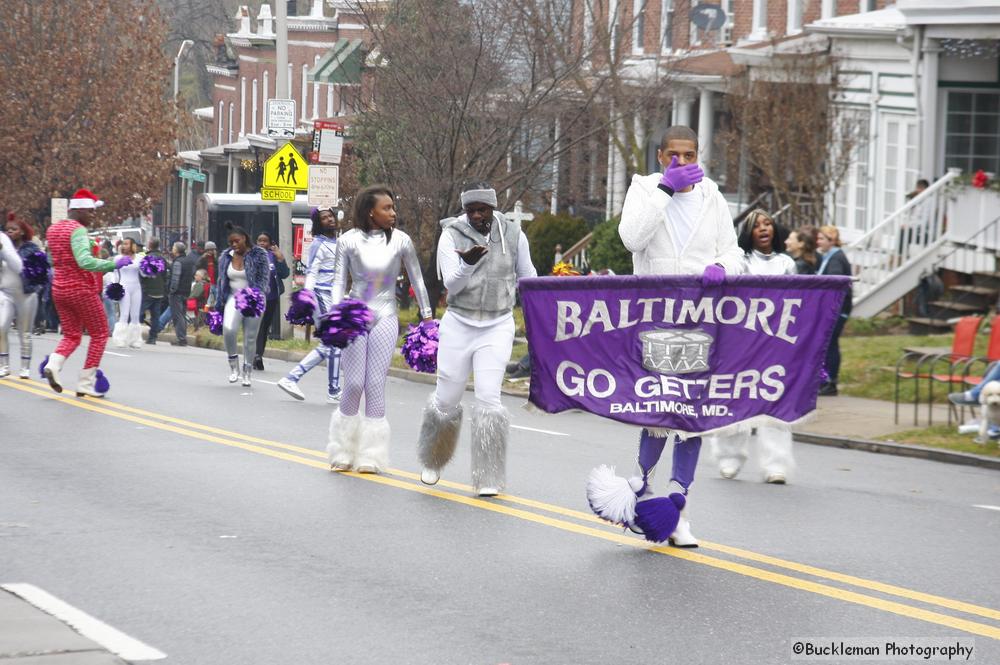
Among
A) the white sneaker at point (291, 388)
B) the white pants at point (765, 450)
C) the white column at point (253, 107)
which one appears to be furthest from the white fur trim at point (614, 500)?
the white column at point (253, 107)

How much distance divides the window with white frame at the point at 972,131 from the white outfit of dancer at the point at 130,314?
1363 cm

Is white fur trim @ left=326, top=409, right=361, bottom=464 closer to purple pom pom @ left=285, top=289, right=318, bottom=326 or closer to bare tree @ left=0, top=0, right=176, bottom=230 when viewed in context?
Answer: purple pom pom @ left=285, top=289, right=318, bottom=326

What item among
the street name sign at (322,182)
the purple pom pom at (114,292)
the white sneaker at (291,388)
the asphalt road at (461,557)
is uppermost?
the street name sign at (322,182)

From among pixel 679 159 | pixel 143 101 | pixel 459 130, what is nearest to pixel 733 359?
pixel 679 159

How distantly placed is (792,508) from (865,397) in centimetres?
879

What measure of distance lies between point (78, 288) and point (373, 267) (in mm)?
5519

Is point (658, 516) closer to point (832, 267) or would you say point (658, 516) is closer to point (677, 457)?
point (677, 457)

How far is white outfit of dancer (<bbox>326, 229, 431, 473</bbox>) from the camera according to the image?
460 inches

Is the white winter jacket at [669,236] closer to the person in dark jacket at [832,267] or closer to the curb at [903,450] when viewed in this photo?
the curb at [903,450]

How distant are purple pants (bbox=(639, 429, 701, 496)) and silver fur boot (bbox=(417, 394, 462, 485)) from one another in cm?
222

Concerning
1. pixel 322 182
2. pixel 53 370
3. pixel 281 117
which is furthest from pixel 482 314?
pixel 281 117

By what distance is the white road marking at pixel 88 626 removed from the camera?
6.52 metres

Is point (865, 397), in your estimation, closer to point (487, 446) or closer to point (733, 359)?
point (487, 446)

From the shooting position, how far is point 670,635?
6922 millimetres
